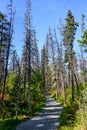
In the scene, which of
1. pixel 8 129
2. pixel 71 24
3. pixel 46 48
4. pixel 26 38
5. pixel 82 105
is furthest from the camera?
pixel 46 48

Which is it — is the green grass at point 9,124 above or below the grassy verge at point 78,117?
below

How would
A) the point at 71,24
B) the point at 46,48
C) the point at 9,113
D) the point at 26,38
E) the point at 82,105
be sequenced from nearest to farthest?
the point at 82,105, the point at 9,113, the point at 26,38, the point at 71,24, the point at 46,48

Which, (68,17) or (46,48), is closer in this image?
(68,17)

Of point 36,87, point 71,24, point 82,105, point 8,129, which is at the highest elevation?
point 71,24

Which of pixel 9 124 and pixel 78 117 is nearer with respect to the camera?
pixel 78 117

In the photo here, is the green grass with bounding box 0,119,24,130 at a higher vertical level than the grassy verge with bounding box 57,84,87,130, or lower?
lower

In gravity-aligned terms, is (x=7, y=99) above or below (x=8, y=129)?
above

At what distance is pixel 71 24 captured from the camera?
48438mm

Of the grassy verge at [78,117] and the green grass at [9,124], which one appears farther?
the green grass at [9,124]

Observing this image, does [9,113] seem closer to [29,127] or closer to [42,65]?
[29,127]

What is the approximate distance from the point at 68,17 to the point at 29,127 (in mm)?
28733

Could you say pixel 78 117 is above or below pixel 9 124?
above

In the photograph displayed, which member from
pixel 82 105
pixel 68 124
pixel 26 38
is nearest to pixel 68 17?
pixel 26 38

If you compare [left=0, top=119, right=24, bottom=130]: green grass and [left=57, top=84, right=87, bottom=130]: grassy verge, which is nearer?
[left=57, top=84, right=87, bottom=130]: grassy verge
